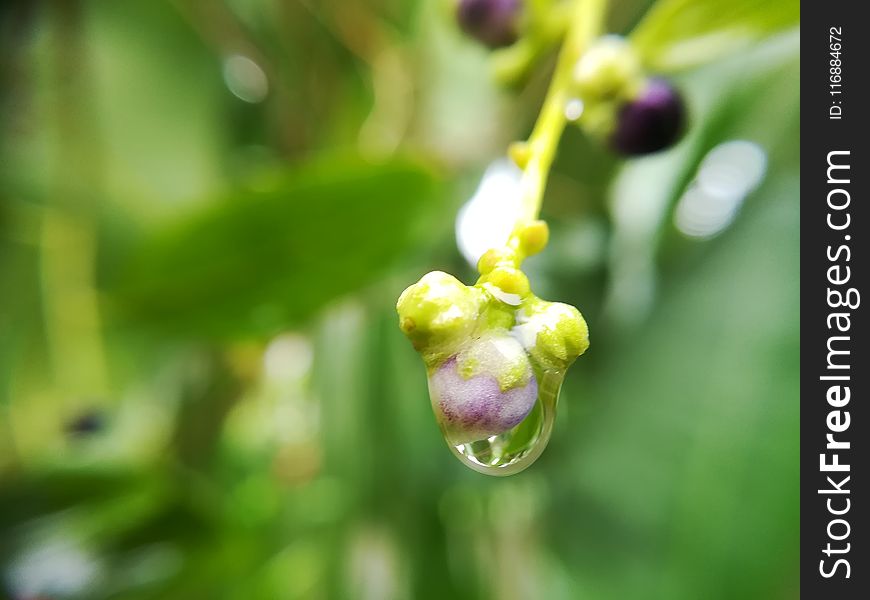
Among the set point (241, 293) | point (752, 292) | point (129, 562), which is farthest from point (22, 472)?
point (752, 292)

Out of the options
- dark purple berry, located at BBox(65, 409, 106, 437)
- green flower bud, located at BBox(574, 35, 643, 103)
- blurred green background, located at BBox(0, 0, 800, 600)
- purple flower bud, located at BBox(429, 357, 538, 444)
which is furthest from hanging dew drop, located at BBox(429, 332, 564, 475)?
dark purple berry, located at BBox(65, 409, 106, 437)

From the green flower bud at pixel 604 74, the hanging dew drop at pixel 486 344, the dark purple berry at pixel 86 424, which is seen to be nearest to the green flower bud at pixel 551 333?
the hanging dew drop at pixel 486 344

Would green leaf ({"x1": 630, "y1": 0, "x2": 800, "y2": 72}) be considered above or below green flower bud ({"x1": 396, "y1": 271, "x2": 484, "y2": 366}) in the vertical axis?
above

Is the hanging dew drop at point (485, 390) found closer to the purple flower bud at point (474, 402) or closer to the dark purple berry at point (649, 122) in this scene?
the purple flower bud at point (474, 402)

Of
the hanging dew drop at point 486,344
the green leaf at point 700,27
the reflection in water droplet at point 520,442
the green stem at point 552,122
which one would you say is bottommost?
the reflection in water droplet at point 520,442

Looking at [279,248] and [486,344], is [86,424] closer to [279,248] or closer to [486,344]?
[279,248]

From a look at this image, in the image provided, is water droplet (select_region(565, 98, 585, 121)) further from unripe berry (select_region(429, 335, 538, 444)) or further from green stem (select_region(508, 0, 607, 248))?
unripe berry (select_region(429, 335, 538, 444))

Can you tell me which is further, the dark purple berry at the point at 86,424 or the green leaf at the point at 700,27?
the dark purple berry at the point at 86,424
